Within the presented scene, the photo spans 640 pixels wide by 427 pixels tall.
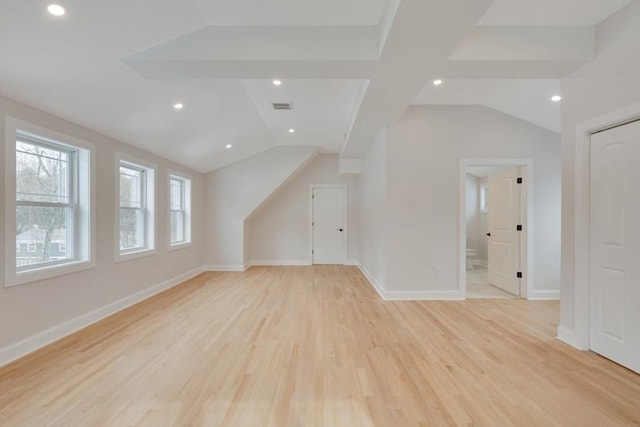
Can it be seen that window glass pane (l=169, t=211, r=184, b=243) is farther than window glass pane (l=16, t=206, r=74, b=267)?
Yes

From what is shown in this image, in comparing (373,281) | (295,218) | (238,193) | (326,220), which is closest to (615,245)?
(373,281)

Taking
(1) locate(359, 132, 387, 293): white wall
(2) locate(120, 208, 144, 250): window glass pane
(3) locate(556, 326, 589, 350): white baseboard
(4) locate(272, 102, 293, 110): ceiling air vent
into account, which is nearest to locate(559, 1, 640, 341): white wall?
(3) locate(556, 326, 589, 350): white baseboard

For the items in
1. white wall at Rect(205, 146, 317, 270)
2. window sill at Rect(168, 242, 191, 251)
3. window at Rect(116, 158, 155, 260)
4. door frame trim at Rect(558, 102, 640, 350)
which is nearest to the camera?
door frame trim at Rect(558, 102, 640, 350)

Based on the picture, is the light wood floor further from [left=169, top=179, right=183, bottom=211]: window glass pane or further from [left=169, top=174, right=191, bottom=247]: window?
[left=169, top=179, right=183, bottom=211]: window glass pane

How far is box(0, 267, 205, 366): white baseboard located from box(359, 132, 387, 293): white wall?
3.48 metres

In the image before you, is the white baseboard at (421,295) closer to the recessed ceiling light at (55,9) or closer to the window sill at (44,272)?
the window sill at (44,272)

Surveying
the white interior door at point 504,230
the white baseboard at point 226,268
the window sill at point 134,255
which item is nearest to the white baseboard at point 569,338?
the white interior door at point 504,230

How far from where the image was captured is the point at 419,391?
1999 mm

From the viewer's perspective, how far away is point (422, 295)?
4.23 metres

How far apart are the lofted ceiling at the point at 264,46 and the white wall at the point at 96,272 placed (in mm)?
187

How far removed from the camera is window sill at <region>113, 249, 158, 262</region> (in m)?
3.76

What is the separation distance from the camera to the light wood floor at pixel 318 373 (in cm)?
176

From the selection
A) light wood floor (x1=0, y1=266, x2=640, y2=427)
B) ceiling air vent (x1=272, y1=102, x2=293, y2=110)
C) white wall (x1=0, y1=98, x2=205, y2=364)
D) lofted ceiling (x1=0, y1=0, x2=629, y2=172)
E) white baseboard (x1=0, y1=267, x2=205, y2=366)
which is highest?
ceiling air vent (x1=272, y1=102, x2=293, y2=110)

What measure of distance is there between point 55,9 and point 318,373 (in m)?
3.03
